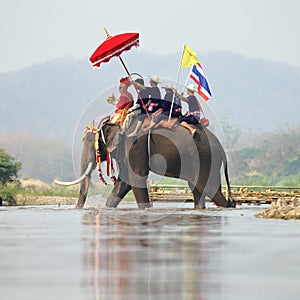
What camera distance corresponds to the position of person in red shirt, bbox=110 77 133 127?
2666 centimetres

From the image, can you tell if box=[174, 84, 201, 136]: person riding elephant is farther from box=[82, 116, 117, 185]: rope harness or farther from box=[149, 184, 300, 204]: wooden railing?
box=[149, 184, 300, 204]: wooden railing

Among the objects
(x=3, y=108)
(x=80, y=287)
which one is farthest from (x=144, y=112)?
(x=3, y=108)

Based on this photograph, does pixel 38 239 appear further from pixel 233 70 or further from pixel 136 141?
pixel 233 70

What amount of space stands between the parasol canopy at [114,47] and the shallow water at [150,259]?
158 inches

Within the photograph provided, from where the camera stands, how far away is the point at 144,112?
26.6m

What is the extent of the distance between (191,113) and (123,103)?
1546 millimetres

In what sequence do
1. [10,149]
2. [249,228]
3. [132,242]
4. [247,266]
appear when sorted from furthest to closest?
[10,149] → [249,228] → [132,242] → [247,266]

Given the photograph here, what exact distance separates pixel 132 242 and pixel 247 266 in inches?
144

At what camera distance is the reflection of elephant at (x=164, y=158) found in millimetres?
26859

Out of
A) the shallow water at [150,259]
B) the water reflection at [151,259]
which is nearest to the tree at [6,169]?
the shallow water at [150,259]

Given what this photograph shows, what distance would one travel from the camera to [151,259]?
14.8m

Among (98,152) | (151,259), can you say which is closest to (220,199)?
(98,152)

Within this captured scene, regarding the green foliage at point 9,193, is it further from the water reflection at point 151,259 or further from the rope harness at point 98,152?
the water reflection at point 151,259

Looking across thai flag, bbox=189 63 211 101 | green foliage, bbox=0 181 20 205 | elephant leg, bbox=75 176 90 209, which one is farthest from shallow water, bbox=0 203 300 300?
green foliage, bbox=0 181 20 205
